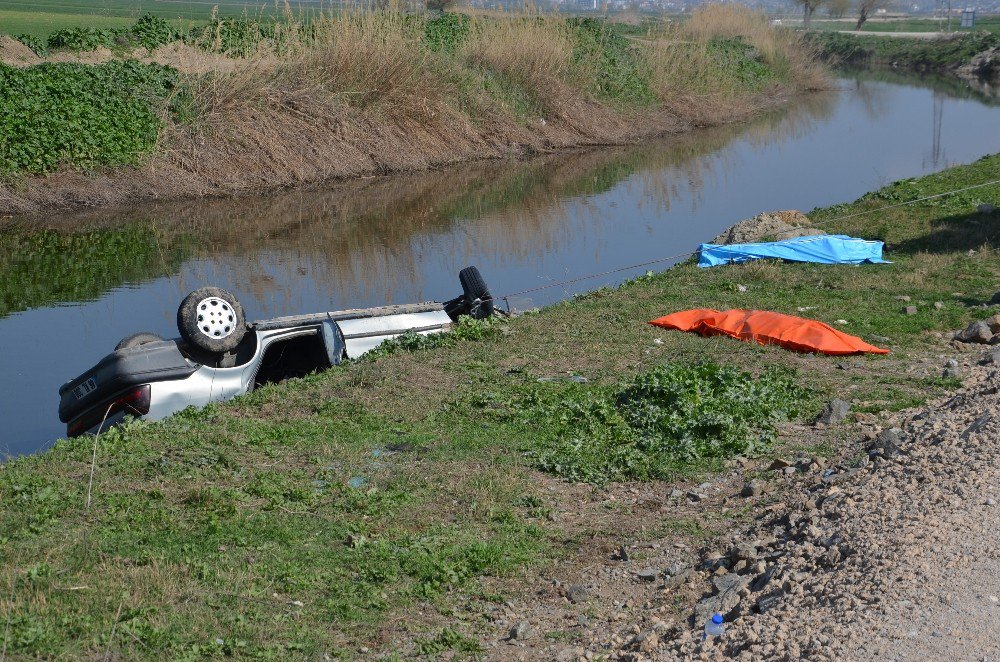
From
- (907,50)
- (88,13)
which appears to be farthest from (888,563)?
(907,50)

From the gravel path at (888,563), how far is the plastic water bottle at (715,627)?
6 centimetres

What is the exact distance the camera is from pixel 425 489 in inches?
305

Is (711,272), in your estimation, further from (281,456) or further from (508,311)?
(281,456)

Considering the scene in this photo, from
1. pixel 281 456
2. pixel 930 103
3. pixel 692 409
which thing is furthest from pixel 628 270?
pixel 930 103

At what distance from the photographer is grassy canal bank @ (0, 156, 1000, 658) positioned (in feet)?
19.6

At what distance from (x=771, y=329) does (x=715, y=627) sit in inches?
246

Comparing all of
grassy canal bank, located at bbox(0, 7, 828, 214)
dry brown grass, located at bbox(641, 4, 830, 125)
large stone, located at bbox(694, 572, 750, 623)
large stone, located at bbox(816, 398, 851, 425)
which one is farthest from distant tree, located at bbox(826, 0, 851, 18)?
large stone, located at bbox(694, 572, 750, 623)

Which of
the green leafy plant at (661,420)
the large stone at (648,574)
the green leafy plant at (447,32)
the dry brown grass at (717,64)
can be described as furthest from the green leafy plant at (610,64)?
the large stone at (648,574)

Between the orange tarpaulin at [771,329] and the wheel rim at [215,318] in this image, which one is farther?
the orange tarpaulin at [771,329]

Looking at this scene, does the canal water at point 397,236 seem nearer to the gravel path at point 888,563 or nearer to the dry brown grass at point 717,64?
the dry brown grass at point 717,64

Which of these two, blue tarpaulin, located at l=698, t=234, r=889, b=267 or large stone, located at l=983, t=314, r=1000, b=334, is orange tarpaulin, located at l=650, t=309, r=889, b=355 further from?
blue tarpaulin, located at l=698, t=234, r=889, b=267

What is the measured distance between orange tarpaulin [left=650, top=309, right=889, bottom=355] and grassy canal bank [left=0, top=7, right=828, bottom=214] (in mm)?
14217

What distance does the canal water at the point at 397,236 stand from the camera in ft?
48.5

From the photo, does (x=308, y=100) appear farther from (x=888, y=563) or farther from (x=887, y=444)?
(x=888, y=563)
